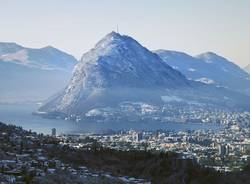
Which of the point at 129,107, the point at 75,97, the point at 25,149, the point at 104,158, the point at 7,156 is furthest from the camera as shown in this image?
the point at 75,97

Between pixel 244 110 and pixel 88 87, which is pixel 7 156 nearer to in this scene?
pixel 244 110

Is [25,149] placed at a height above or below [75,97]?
below

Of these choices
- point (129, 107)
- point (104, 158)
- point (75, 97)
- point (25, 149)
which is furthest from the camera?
point (75, 97)

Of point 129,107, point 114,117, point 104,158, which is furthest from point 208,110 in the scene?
point 104,158

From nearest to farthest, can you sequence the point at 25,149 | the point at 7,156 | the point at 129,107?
the point at 7,156 → the point at 25,149 → the point at 129,107

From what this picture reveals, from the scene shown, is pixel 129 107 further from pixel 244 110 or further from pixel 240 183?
pixel 240 183

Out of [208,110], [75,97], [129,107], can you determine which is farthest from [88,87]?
[208,110]

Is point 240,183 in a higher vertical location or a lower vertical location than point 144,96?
lower

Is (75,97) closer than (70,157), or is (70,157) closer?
A: (70,157)

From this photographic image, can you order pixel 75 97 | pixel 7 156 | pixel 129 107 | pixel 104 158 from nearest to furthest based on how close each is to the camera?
pixel 7 156 → pixel 104 158 → pixel 129 107 → pixel 75 97
